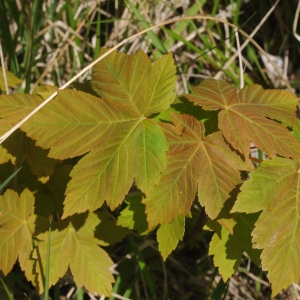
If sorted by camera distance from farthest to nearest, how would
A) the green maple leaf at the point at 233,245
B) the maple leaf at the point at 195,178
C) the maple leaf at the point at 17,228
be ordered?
1. the maple leaf at the point at 17,228
2. the green maple leaf at the point at 233,245
3. the maple leaf at the point at 195,178

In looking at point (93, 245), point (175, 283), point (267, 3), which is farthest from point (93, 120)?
point (267, 3)

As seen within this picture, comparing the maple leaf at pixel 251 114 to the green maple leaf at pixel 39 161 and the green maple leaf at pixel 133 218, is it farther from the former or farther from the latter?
the green maple leaf at pixel 39 161

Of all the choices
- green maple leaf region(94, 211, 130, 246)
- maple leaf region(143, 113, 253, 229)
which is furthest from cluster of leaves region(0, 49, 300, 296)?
green maple leaf region(94, 211, 130, 246)

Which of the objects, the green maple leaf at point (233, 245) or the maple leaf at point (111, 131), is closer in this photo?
the maple leaf at point (111, 131)

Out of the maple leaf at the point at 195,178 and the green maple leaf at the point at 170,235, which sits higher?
the maple leaf at the point at 195,178

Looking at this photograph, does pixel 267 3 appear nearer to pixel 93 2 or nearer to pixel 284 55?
pixel 284 55

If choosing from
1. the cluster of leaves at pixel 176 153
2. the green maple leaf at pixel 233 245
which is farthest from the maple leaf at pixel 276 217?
the green maple leaf at pixel 233 245

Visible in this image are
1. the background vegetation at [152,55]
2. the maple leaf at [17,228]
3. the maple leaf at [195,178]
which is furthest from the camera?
the background vegetation at [152,55]
